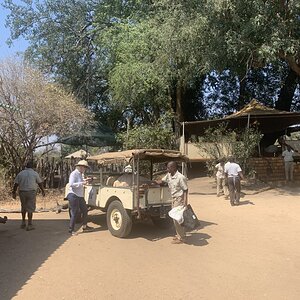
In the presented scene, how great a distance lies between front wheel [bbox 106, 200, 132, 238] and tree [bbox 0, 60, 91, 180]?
27.0 feet

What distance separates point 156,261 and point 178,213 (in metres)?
1.32

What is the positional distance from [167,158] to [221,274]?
3.95 meters

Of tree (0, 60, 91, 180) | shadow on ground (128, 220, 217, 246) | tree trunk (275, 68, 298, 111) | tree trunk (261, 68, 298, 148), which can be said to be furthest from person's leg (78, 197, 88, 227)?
tree trunk (275, 68, 298, 111)

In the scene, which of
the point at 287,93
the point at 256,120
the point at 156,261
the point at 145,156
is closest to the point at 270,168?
the point at 256,120

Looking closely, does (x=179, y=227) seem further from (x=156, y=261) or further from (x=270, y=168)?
(x=270, y=168)

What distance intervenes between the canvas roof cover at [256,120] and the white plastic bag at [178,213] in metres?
10.2

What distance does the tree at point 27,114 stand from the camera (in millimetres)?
16938

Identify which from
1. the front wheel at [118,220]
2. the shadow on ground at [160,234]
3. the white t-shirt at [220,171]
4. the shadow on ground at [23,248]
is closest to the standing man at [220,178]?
the white t-shirt at [220,171]

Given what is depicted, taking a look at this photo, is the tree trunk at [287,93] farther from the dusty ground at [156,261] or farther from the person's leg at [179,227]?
the person's leg at [179,227]

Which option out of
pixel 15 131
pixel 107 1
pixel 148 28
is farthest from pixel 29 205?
pixel 107 1

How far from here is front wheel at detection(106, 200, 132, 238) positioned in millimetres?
9414

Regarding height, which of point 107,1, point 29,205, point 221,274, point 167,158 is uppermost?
point 107,1

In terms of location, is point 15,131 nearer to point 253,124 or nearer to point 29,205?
point 29,205

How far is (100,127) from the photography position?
26.3 meters
